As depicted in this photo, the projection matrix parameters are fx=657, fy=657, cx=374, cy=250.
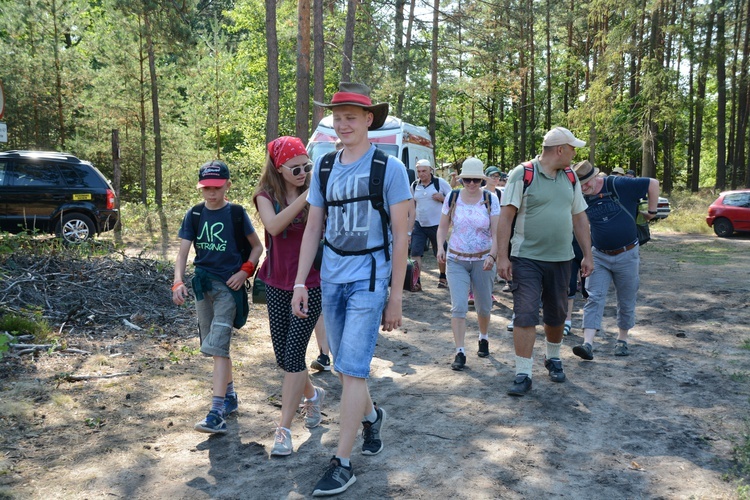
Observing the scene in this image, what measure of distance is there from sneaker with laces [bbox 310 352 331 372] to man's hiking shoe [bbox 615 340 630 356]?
2.94 meters

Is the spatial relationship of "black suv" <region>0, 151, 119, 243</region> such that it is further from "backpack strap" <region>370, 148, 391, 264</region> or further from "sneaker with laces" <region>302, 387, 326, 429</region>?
"backpack strap" <region>370, 148, 391, 264</region>

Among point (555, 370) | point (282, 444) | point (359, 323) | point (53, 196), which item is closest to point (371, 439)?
point (282, 444)

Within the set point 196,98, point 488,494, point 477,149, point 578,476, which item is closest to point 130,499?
point 488,494

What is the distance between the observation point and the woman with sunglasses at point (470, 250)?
632 cm

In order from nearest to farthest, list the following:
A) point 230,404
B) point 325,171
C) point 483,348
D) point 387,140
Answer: point 325,171, point 230,404, point 483,348, point 387,140

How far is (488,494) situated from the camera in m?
3.57

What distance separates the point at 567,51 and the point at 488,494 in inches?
1583

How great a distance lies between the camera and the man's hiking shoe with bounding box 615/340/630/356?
6.69m

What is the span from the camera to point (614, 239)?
648cm

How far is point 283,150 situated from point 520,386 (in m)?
2.76

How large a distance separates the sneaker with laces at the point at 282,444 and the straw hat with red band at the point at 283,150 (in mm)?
1693

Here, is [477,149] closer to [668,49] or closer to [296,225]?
[668,49]

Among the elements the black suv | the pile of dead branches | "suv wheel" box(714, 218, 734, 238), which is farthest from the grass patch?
"suv wheel" box(714, 218, 734, 238)

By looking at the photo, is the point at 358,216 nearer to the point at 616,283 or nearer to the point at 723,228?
the point at 616,283
